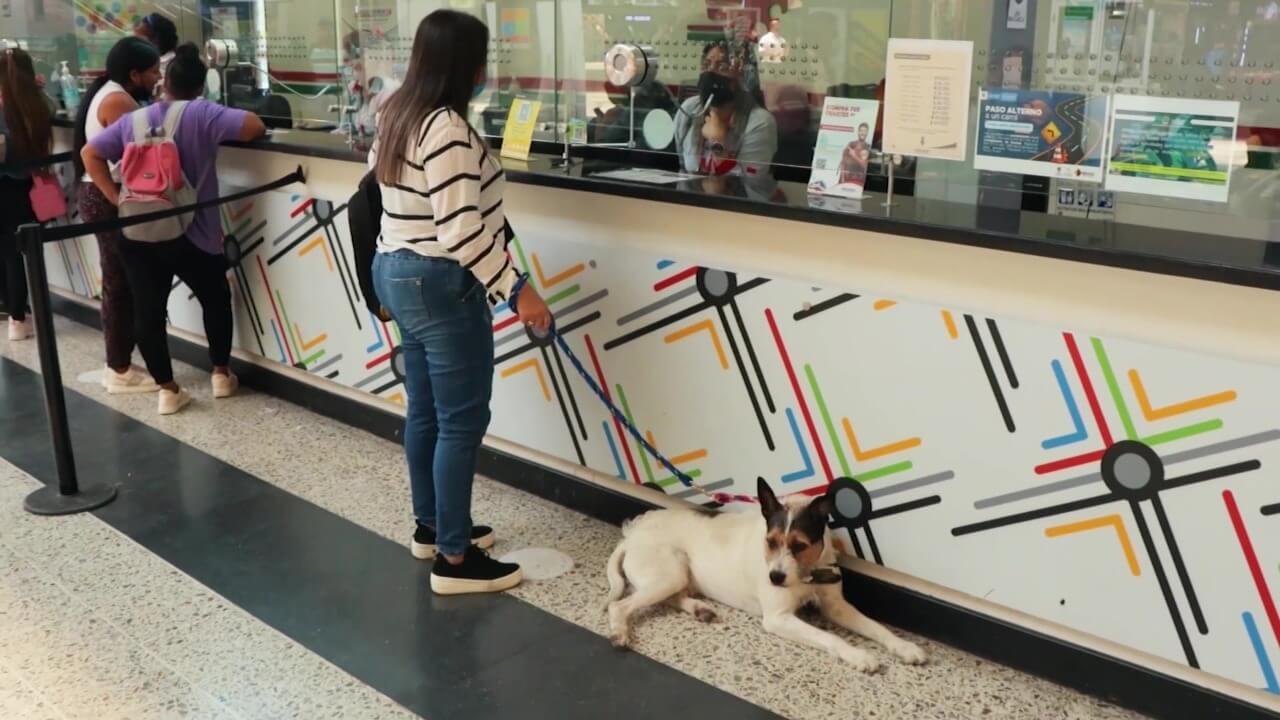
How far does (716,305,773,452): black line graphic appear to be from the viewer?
3.06m

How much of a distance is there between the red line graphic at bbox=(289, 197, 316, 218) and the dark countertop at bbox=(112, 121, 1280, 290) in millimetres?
1184

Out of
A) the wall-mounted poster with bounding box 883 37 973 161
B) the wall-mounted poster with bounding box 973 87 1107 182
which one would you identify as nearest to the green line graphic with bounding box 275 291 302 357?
the wall-mounted poster with bounding box 883 37 973 161

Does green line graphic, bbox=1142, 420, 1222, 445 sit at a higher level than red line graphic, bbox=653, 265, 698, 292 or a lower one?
lower

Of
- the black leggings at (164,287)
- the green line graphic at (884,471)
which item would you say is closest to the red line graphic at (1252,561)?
the green line graphic at (884,471)

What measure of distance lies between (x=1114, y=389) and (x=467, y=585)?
171 centimetres

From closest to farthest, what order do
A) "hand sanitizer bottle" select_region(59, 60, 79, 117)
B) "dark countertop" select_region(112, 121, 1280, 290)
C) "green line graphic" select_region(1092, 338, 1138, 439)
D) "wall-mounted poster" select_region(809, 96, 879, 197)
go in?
"dark countertop" select_region(112, 121, 1280, 290) < "green line graphic" select_region(1092, 338, 1138, 439) < "wall-mounted poster" select_region(809, 96, 879, 197) < "hand sanitizer bottle" select_region(59, 60, 79, 117)

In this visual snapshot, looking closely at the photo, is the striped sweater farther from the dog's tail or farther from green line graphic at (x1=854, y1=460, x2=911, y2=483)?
green line graphic at (x1=854, y1=460, x2=911, y2=483)

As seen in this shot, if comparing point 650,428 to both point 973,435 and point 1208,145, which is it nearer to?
point 973,435

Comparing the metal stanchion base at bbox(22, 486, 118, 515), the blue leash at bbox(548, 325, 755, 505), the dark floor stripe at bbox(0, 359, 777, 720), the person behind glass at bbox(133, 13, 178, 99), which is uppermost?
the person behind glass at bbox(133, 13, 178, 99)

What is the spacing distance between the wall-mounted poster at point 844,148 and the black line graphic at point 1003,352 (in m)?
0.55

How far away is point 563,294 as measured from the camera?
137 inches

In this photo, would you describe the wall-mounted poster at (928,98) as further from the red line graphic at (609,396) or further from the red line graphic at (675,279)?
the red line graphic at (609,396)

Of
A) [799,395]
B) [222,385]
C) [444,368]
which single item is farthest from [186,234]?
[799,395]

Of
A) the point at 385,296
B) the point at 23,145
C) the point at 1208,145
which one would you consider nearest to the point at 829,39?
the point at 1208,145
